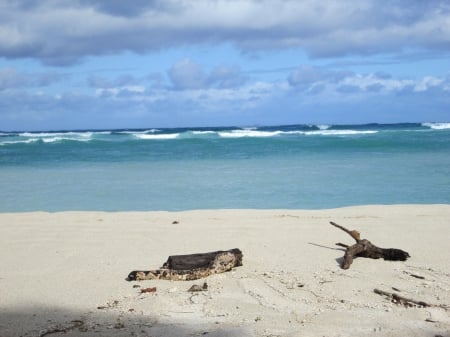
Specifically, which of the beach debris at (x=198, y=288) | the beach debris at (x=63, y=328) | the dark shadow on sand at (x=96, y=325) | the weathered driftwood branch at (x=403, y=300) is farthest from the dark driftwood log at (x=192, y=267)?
the weathered driftwood branch at (x=403, y=300)

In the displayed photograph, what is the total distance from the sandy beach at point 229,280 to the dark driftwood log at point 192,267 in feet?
0.31

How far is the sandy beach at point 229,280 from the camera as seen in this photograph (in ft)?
13.2

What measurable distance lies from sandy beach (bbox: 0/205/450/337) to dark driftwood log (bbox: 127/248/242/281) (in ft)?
0.31

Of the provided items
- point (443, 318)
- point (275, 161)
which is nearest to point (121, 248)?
point (443, 318)

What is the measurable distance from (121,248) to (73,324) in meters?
2.51

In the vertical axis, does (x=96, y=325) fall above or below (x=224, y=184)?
above

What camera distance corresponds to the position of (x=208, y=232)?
290 inches

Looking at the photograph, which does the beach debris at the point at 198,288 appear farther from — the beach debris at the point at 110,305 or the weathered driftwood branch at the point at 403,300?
the weathered driftwood branch at the point at 403,300

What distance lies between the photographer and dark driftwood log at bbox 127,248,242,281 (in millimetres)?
5129

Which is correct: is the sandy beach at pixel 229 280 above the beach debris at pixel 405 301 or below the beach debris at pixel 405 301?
below

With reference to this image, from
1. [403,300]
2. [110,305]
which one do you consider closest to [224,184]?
[110,305]

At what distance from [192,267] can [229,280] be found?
40 centimetres

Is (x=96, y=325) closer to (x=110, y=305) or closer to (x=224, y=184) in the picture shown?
(x=110, y=305)

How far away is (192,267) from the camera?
5.28 metres
